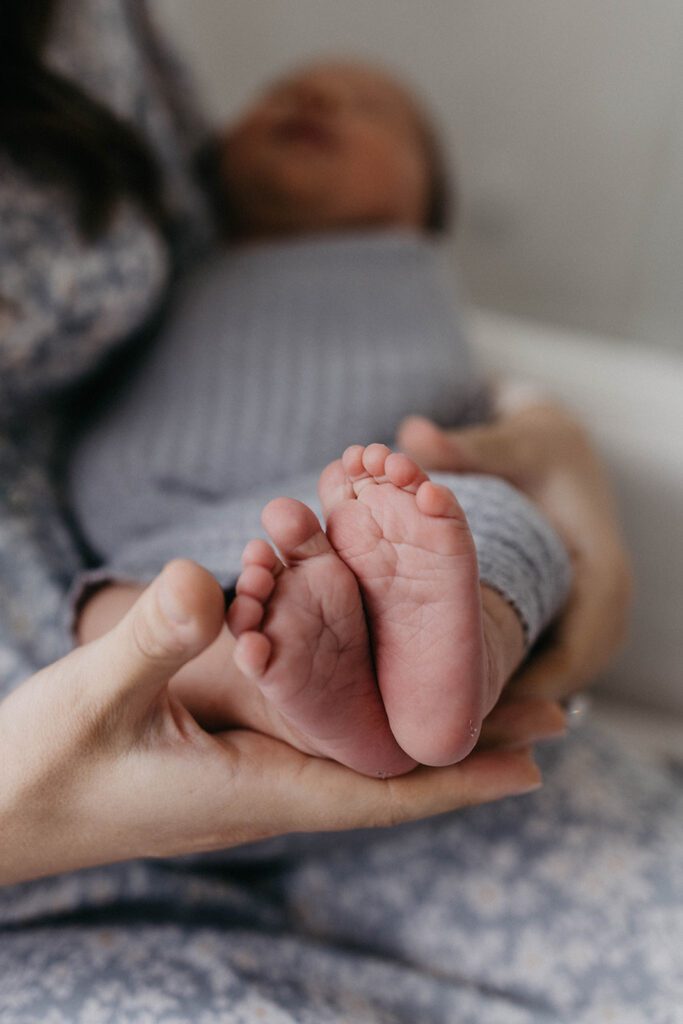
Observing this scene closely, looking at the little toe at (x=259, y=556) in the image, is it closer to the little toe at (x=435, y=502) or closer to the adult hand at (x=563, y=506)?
the little toe at (x=435, y=502)

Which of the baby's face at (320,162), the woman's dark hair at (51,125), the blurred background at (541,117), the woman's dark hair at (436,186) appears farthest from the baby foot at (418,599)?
the blurred background at (541,117)

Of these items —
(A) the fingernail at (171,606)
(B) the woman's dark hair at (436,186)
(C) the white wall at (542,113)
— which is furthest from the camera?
(C) the white wall at (542,113)

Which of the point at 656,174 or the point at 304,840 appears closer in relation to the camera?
the point at 304,840

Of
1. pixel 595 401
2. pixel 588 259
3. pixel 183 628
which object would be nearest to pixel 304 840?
pixel 183 628

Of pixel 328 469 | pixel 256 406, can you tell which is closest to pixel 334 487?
pixel 328 469

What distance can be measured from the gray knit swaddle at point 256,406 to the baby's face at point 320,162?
0.69 ft

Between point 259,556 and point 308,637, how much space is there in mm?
43

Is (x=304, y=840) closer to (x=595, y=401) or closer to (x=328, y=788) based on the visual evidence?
(x=328, y=788)

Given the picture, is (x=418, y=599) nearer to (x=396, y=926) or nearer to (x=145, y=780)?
(x=145, y=780)

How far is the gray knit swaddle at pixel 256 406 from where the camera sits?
606mm

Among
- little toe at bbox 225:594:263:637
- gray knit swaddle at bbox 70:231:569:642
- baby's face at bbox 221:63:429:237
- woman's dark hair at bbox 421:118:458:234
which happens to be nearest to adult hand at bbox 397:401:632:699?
gray knit swaddle at bbox 70:231:569:642

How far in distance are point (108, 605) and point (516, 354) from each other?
0.63 metres

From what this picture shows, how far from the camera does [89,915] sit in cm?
57

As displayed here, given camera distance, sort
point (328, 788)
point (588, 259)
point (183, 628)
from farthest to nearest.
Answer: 1. point (588, 259)
2. point (328, 788)
3. point (183, 628)
